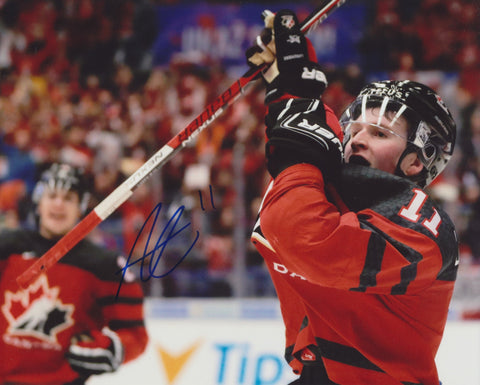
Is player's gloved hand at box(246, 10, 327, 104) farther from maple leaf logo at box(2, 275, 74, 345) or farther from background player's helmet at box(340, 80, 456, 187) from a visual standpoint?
maple leaf logo at box(2, 275, 74, 345)

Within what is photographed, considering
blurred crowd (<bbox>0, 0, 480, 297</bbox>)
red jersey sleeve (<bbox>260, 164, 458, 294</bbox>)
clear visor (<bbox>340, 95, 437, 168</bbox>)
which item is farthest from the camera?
blurred crowd (<bbox>0, 0, 480, 297</bbox>)

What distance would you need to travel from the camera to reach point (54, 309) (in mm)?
2686

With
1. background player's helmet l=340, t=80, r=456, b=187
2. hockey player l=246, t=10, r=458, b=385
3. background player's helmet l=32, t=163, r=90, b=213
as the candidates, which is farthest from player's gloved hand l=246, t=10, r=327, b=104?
background player's helmet l=32, t=163, r=90, b=213

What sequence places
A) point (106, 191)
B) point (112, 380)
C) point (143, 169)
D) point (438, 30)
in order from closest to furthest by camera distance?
point (143, 169) → point (112, 380) → point (106, 191) → point (438, 30)

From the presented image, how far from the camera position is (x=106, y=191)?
5.19m

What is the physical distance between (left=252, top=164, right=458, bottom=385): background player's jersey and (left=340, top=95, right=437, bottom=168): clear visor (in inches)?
6.2

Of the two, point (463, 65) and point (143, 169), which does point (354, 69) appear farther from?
point (143, 169)

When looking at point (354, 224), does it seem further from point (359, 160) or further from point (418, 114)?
point (418, 114)

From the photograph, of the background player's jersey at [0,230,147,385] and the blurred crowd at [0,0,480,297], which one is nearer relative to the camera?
the background player's jersey at [0,230,147,385]

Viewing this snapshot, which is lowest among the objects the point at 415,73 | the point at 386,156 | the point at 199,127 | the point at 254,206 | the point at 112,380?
the point at 112,380

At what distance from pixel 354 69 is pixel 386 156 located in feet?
20.1

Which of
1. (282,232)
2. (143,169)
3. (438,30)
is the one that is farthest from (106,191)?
(438,30)

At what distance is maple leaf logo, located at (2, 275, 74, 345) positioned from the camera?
2.67m

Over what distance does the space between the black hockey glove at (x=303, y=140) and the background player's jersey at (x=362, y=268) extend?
0.03m
